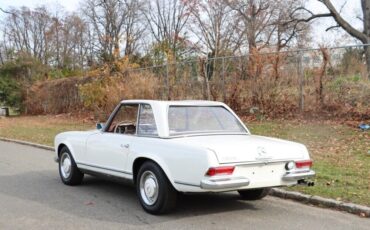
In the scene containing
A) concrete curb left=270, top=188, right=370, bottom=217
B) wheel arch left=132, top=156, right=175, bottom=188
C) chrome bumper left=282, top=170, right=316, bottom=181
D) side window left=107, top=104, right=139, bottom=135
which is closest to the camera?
wheel arch left=132, top=156, right=175, bottom=188

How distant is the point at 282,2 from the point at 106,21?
2285 centimetres

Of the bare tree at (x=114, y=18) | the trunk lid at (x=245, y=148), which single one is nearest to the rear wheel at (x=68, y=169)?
the trunk lid at (x=245, y=148)

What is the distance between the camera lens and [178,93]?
20.2 meters

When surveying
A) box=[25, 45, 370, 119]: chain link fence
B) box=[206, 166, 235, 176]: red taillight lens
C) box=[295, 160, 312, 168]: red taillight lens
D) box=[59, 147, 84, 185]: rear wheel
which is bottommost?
box=[59, 147, 84, 185]: rear wheel

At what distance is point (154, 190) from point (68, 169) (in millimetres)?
2775

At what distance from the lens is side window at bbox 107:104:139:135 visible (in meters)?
7.45

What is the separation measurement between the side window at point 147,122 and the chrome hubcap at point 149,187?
0.58 meters

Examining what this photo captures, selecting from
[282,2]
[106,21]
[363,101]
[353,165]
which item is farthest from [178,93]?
[106,21]

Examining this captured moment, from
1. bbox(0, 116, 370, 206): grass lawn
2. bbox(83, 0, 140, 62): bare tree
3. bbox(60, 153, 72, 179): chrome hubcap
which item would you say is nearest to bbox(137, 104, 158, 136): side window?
bbox(60, 153, 72, 179): chrome hubcap

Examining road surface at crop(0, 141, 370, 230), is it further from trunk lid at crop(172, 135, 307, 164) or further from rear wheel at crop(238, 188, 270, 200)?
trunk lid at crop(172, 135, 307, 164)

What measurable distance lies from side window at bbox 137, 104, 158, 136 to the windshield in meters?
0.24

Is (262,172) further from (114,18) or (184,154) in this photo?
(114,18)

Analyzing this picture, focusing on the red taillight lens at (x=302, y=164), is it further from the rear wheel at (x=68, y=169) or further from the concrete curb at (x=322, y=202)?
the rear wheel at (x=68, y=169)

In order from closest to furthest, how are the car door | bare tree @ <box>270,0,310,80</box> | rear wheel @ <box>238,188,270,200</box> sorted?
the car door
rear wheel @ <box>238,188,270,200</box>
bare tree @ <box>270,0,310,80</box>
